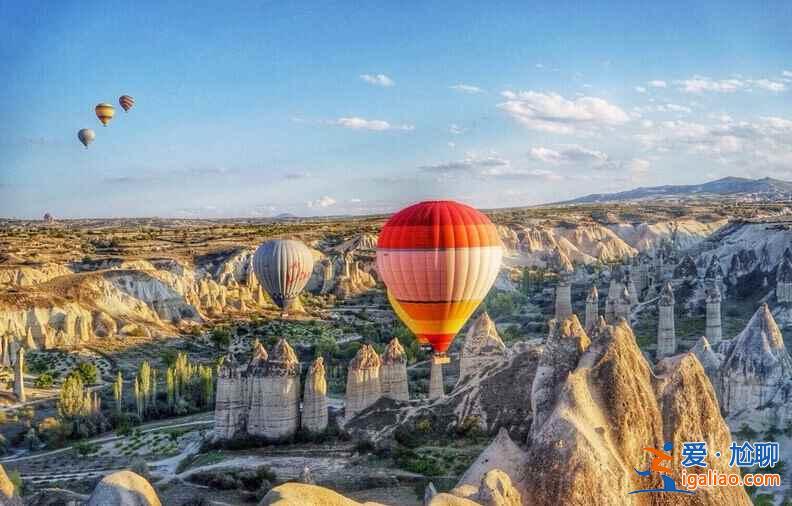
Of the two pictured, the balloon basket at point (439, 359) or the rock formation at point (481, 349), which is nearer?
the rock formation at point (481, 349)

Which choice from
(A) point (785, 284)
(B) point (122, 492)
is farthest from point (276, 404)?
(A) point (785, 284)

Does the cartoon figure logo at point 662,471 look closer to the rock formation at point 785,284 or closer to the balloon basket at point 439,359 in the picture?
the balloon basket at point 439,359

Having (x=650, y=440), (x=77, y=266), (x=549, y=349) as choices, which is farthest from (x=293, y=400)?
(x=77, y=266)

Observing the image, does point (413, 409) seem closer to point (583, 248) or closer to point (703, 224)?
point (583, 248)

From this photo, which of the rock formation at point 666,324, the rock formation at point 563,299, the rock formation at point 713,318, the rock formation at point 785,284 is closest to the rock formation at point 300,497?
the rock formation at point 666,324

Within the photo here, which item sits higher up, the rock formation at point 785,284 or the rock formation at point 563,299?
the rock formation at point 785,284

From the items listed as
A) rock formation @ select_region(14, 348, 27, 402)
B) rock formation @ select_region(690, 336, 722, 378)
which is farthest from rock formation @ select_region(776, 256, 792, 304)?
rock formation @ select_region(14, 348, 27, 402)

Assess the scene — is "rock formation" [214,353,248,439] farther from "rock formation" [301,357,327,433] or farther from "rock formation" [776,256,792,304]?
"rock formation" [776,256,792,304]
